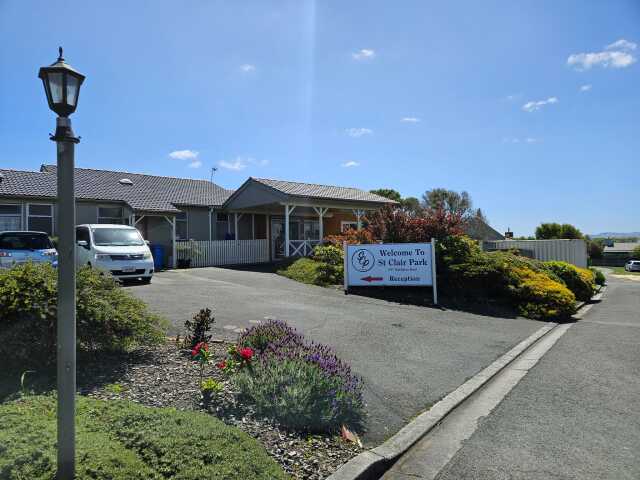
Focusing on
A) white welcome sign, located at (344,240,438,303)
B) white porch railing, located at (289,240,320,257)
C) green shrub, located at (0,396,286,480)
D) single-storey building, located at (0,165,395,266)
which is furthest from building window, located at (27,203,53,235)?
green shrub, located at (0,396,286,480)

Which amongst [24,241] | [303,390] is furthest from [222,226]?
[303,390]

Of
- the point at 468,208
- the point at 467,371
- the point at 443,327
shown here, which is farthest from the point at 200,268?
the point at 468,208

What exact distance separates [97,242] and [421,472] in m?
12.7

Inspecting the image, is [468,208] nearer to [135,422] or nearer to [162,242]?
[162,242]

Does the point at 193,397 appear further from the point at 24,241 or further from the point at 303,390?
the point at 24,241

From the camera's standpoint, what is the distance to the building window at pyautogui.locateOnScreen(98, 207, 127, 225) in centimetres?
→ 2028

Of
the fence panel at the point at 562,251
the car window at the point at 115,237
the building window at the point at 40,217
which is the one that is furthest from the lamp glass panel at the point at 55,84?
the fence panel at the point at 562,251

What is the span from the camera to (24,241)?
13.5 metres

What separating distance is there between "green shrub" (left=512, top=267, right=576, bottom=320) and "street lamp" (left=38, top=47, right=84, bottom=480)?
39.6 ft

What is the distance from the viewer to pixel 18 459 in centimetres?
271

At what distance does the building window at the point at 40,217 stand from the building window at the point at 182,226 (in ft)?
18.9

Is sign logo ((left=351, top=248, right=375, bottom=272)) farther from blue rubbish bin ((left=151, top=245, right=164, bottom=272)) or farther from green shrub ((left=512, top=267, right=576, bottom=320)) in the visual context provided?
blue rubbish bin ((left=151, top=245, right=164, bottom=272))

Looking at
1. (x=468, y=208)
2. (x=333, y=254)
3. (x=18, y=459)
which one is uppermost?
(x=468, y=208)

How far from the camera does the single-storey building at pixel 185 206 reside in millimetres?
18688
